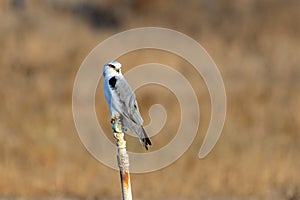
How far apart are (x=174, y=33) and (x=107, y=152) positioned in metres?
9.12

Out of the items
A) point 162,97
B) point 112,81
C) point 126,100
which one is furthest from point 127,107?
point 162,97

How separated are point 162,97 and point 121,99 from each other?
406 inches

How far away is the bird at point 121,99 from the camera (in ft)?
19.0

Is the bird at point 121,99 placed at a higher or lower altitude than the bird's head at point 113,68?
lower

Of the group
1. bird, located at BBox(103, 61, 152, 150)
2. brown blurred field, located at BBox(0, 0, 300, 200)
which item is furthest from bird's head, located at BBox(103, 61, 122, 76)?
brown blurred field, located at BBox(0, 0, 300, 200)

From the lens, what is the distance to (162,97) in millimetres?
16156

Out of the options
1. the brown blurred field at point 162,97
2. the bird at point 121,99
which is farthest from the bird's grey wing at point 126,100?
the brown blurred field at point 162,97

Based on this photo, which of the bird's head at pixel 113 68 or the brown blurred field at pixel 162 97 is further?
the brown blurred field at pixel 162 97

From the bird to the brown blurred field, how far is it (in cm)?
451

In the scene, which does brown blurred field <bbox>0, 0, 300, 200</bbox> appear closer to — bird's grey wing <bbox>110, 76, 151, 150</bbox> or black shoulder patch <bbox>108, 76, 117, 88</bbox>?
bird's grey wing <bbox>110, 76, 151, 150</bbox>

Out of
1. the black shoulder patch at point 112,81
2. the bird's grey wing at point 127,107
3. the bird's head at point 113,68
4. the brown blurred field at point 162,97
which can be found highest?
the brown blurred field at point 162,97

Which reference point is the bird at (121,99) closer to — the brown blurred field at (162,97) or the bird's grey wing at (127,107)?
the bird's grey wing at (127,107)

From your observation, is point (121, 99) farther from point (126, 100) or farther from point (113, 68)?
point (113, 68)

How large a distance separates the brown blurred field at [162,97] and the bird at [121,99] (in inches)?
177
